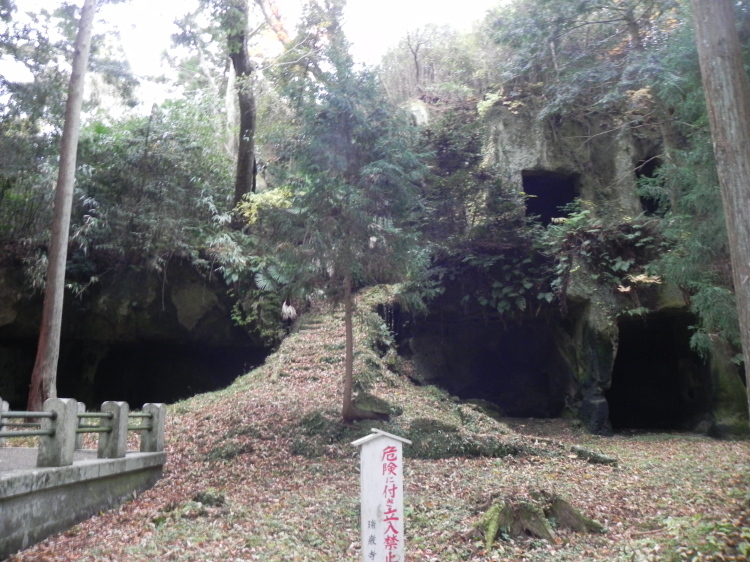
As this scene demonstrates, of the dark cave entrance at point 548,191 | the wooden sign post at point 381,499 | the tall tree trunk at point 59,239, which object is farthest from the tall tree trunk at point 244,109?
the wooden sign post at point 381,499

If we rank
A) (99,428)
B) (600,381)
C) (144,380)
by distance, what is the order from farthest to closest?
(144,380) → (600,381) → (99,428)

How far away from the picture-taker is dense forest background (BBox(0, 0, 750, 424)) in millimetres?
10031

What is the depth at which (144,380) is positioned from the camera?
686 inches

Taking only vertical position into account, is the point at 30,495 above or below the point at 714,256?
below

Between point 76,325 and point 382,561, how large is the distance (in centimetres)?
1393

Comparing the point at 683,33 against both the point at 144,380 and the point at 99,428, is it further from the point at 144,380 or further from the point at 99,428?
the point at 144,380

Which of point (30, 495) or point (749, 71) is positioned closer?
point (30, 495)

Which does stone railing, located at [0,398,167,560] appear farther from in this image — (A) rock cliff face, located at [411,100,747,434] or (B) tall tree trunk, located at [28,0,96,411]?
(A) rock cliff face, located at [411,100,747,434]

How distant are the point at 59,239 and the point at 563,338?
12.4 metres

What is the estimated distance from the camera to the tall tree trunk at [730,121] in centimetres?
588

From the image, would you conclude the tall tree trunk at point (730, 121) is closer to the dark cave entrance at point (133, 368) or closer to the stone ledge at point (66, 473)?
the stone ledge at point (66, 473)

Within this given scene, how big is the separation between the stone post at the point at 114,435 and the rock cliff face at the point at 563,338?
9768mm

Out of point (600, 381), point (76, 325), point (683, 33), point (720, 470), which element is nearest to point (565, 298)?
point (600, 381)

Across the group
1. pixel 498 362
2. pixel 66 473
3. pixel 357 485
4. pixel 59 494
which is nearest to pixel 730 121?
pixel 357 485
